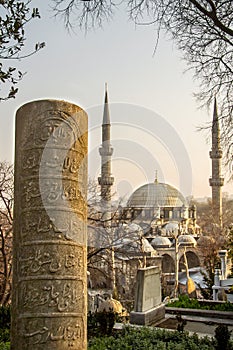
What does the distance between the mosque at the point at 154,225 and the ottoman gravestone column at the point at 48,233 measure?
4625 mm

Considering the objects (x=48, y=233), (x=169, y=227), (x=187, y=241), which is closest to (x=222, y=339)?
(x=48, y=233)

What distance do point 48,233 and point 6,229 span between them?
1195 cm

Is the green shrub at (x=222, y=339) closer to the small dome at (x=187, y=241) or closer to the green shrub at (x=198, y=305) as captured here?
the green shrub at (x=198, y=305)

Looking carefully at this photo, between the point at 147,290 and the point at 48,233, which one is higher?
the point at 48,233

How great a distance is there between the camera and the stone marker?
31.4 ft

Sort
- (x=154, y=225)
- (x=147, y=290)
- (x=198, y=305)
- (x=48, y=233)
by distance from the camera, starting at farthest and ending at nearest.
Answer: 1. (x=154, y=225)
2. (x=198, y=305)
3. (x=147, y=290)
4. (x=48, y=233)

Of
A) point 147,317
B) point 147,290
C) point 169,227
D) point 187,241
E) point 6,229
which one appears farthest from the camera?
point 169,227

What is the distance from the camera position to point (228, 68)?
7.88 m

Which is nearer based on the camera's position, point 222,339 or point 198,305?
point 222,339

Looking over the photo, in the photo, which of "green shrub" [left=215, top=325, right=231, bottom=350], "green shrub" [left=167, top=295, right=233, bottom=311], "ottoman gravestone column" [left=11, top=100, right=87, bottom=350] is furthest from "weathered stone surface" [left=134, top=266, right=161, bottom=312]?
"ottoman gravestone column" [left=11, top=100, right=87, bottom=350]

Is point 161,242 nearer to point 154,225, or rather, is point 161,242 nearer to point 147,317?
point 154,225

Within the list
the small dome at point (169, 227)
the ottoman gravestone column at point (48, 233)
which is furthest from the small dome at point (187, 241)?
the ottoman gravestone column at point (48, 233)

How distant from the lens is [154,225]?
3928 cm

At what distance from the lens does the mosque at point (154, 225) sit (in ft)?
48.1
